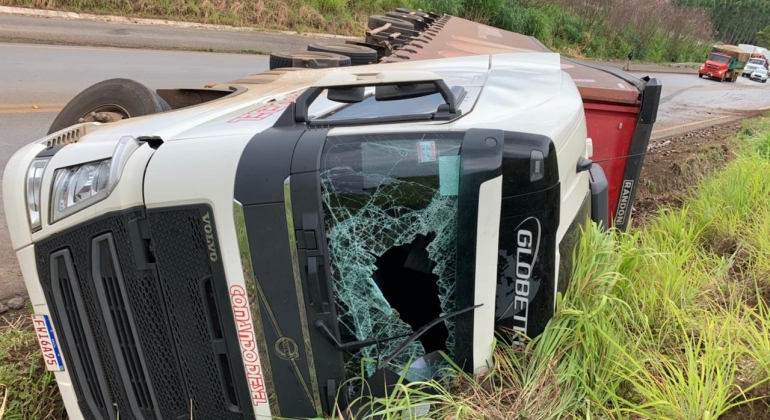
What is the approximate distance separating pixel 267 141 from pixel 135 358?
2.84ft

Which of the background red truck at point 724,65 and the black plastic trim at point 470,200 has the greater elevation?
the black plastic trim at point 470,200

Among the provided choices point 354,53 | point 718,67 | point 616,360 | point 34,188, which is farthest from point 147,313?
point 718,67

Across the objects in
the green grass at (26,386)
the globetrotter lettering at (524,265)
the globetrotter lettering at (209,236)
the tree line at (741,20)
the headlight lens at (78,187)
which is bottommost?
the tree line at (741,20)

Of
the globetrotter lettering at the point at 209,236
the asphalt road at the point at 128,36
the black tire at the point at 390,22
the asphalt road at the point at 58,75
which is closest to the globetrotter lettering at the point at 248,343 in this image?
the globetrotter lettering at the point at 209,236

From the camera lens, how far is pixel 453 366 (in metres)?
1.96

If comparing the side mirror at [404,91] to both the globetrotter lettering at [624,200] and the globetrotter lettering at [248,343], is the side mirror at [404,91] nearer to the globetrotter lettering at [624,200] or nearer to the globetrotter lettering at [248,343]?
the globetrotter lettering at [248,343]

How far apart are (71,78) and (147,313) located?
805 centimetres

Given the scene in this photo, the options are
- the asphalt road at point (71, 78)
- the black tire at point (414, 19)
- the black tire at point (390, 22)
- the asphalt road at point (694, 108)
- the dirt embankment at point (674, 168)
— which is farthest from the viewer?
the asphalt road at point (694, 108)

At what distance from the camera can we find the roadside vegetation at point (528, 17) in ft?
54.8

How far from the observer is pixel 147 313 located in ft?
6.26

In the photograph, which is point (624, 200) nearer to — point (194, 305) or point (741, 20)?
point (194, 305)

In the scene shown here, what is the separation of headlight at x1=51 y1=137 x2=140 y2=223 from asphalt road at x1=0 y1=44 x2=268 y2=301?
73.5 inches

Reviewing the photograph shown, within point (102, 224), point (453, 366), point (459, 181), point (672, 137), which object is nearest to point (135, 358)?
point (102, 224)

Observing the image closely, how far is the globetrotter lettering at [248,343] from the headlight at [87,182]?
0.55 m
